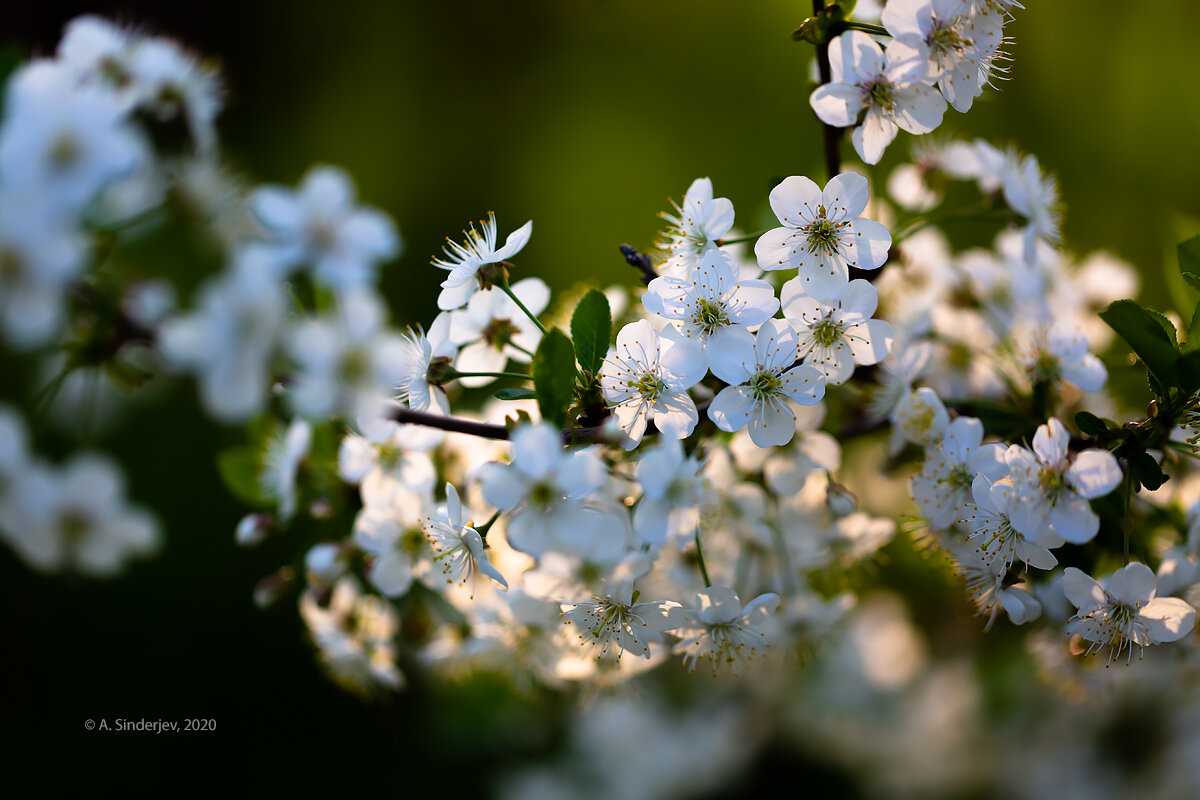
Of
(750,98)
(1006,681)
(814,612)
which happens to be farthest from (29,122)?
(750,98)

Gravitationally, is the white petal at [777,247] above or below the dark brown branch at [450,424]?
above

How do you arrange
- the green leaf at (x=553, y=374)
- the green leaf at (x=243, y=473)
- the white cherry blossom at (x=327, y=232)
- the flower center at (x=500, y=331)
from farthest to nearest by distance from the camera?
1. the green leaf at (x=243, y=473)
2. the flower center at (x=500, y=331)
3. the green leaf at (x=553, y=374)
4. the white cherry blossom at (x=327, y=232)

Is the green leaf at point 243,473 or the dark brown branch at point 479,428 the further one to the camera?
the green leaf at point 243,473

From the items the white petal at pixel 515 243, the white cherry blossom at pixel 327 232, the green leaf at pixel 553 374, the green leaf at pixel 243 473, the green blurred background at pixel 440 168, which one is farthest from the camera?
the green blurred background at pixel 440 168

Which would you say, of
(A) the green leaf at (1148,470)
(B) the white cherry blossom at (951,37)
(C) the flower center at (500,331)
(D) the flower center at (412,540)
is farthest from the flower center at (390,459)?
(A) the green leaf at (1148,470)

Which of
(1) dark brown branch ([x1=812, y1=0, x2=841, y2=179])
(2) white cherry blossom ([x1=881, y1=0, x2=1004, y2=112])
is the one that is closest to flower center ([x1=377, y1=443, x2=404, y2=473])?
(1) dark brown branch ([x1=812, y1=0, x2=841, y2=179])

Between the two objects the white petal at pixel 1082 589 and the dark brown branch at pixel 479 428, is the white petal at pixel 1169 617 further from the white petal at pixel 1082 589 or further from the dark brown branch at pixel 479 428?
the dark brown branch at pixel 479 428

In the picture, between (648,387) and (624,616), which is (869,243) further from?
(624,616)

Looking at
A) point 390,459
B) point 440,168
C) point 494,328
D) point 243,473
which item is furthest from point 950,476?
point 440,168
